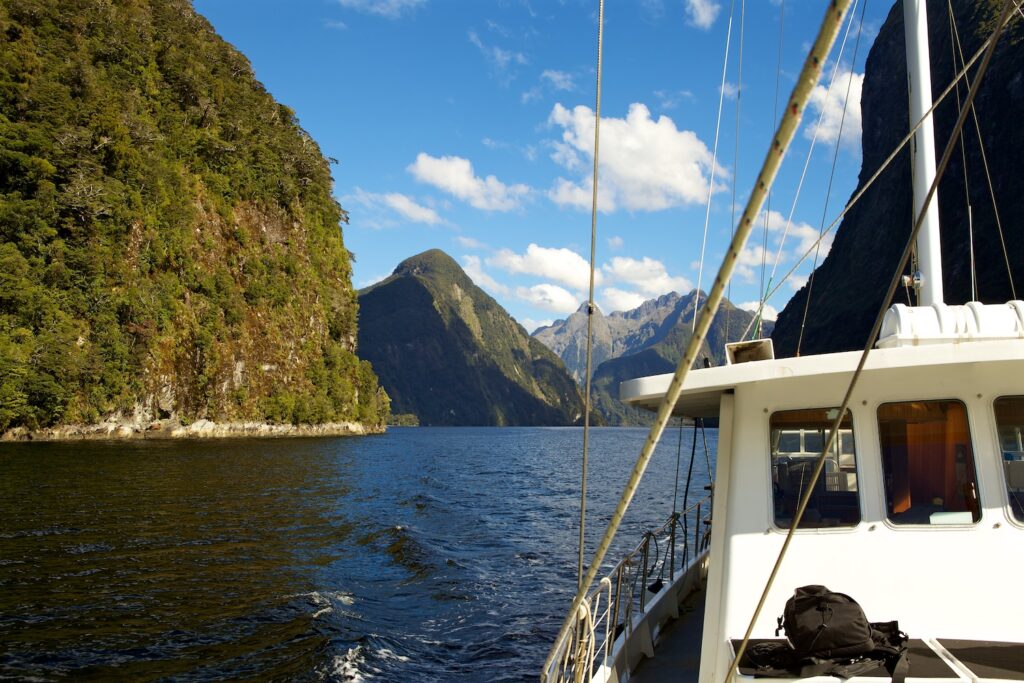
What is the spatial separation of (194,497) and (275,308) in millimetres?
59375

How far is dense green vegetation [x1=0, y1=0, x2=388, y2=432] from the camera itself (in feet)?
170

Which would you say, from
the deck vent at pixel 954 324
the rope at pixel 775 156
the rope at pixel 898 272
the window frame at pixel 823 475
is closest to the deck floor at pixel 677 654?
the window frame at pixel 823 475

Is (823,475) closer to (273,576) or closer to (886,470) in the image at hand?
(886,470)

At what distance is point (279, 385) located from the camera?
80125 mm

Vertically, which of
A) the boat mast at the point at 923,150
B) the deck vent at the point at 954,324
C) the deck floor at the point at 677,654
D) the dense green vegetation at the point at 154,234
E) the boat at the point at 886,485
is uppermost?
the dense green vegetation at the point at 154,234

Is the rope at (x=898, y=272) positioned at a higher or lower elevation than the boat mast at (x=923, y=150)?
lower

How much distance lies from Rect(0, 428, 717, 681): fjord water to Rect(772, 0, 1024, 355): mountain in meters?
46.4

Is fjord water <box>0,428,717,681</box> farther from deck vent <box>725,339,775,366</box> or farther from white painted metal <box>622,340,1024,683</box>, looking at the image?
deck vent <box>725,339,775,366</box>

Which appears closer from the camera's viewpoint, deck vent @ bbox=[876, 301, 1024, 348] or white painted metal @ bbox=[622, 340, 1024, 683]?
white painted metal @ bbox=[622, 340, 1024, 683]

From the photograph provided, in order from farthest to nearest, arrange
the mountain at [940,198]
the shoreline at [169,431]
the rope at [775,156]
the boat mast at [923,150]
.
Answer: the mountain at [940,198] < the shoreline at [169,431] < the boat mast at [923,150] < the rope at [775,156]

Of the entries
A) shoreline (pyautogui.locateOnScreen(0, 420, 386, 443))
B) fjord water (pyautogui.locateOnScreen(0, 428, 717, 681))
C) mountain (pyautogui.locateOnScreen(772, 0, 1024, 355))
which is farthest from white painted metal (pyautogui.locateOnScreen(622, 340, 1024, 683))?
mountain (pyautogui.locateOnScreen(772, 0, 1024, 355))

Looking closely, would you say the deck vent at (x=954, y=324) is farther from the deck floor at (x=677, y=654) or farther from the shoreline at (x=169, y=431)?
the shoreline at (x=169, y=431)

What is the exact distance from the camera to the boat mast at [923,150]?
21.2ft

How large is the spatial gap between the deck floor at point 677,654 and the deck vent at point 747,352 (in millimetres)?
3225
